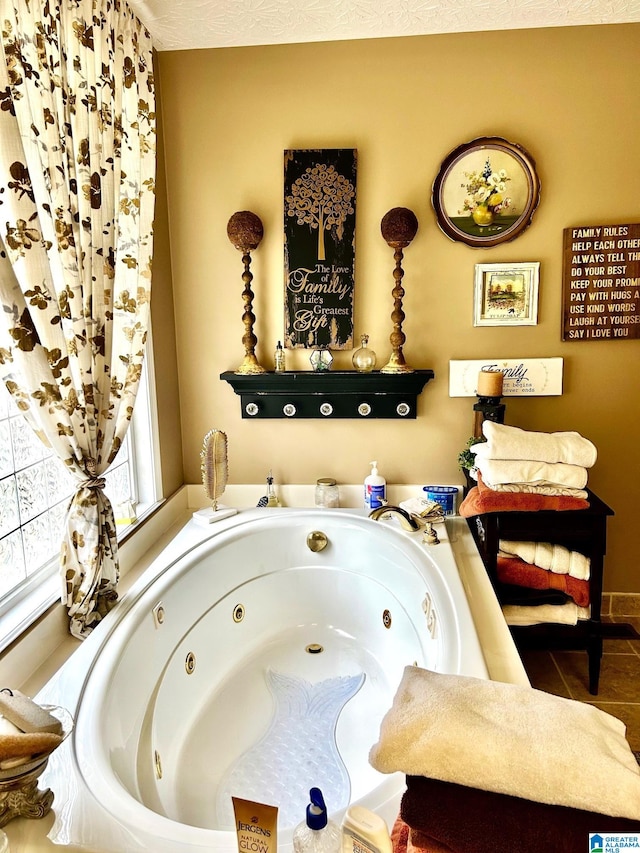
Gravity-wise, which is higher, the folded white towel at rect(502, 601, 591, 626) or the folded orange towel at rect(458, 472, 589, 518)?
the folded orange towel at rect(458, 472, 589, 518)

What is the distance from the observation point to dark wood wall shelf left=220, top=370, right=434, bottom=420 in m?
2.48

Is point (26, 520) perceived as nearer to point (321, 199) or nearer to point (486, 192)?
point (321, 199)

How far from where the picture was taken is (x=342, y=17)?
85.3 inches

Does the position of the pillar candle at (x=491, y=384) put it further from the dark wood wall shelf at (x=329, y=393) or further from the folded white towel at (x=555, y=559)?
the folded white towel at (x=555, y=559)

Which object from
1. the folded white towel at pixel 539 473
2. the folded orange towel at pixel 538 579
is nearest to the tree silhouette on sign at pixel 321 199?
the folded white towel at pixel 539 473

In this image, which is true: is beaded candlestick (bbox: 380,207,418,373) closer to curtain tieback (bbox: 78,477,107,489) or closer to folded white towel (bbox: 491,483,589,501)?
folded white towel (bbox: 491,483,589,501)

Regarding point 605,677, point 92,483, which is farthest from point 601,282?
point 92,483

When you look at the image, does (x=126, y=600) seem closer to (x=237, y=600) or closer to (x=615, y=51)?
(x=237, y=600)

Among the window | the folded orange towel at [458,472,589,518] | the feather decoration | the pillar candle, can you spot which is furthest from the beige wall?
the window

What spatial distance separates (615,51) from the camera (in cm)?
225

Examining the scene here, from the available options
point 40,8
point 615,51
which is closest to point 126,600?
point 40,8

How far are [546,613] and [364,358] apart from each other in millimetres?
1231

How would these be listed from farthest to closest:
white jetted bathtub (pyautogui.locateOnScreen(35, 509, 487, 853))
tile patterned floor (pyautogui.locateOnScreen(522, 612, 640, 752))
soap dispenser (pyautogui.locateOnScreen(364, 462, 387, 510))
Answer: soap dispenser (pyautogui.locateOnScreen(364, 462, 387, 510)) < tile patterned floor (pyautogui.locateOnScreen(522, 612, 640, 752)) < white jetted bathtub (pyautogui.locateOnScreen(35, 509, 487, 853))

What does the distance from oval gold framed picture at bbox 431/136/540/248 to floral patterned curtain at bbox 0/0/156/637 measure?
1.22m
